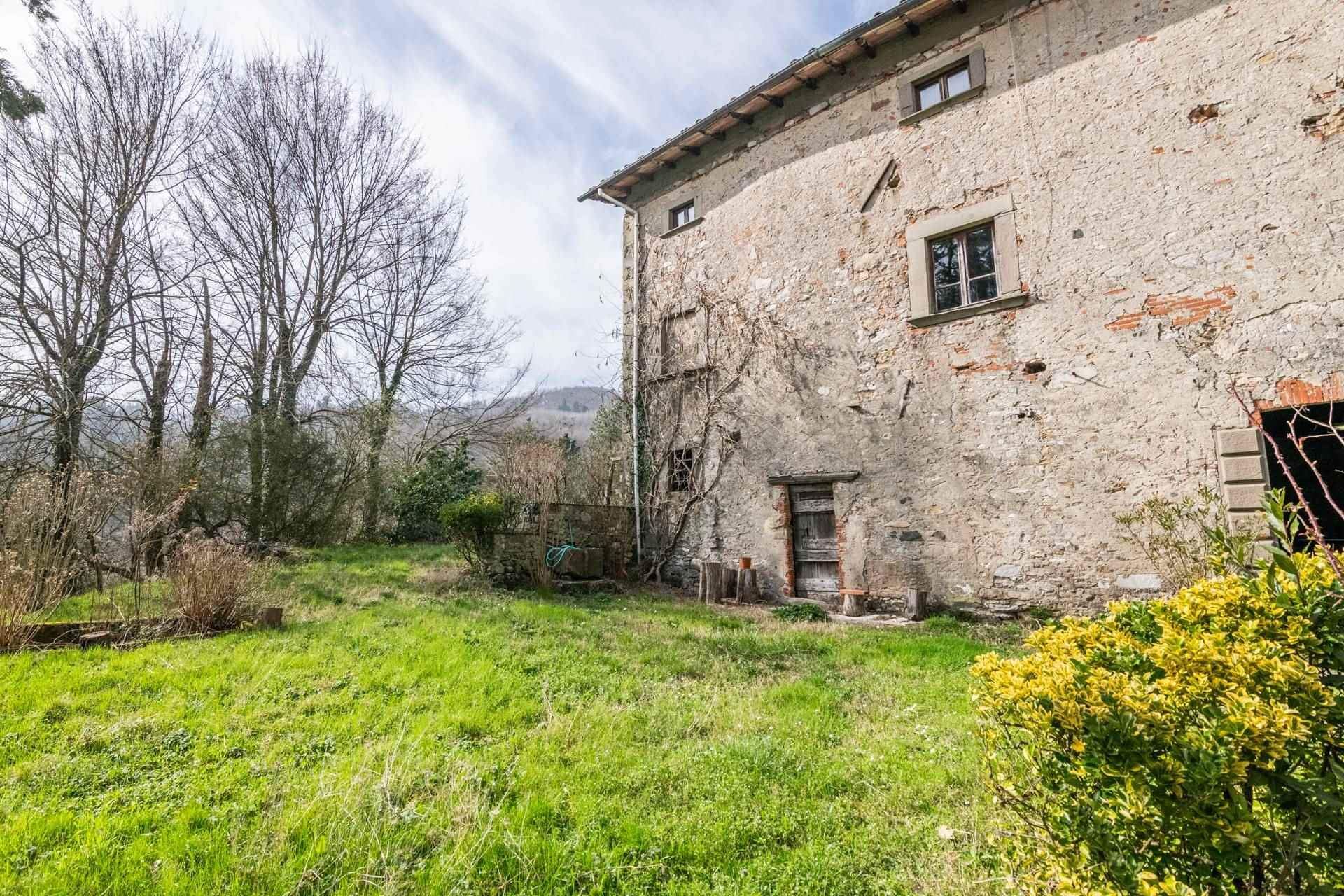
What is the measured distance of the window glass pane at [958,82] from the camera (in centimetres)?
782

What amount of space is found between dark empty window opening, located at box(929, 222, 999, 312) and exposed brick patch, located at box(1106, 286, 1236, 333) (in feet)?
4.61

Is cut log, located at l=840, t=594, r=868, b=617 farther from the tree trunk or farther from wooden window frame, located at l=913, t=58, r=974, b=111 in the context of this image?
the tree trunk

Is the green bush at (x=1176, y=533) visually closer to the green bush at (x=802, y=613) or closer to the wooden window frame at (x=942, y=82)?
the green bush at (x=802, y=613)

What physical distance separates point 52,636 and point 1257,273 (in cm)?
1178

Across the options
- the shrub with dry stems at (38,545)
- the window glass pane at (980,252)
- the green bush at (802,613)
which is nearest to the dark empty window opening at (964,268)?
the window glass pane at (980,252)

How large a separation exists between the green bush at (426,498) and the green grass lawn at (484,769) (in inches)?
377

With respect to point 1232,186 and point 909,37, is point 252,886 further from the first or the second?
point 909,37

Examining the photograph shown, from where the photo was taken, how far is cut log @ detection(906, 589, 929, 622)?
23.7 ft

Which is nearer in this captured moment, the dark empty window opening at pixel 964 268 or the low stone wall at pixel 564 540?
the dark empty window opening at pixel 964 268

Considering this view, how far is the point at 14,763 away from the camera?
306 centimetres

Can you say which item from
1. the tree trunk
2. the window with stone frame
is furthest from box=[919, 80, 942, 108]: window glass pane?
the tree trunk

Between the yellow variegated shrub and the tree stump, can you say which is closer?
the yellow variegated shrub

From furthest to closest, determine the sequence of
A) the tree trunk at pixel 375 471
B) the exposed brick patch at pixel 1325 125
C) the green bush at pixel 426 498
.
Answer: the green bush at pixel 426 498 → the tree trunk at pixel 375 471 → the exposed brick patch at pixel 1325 125

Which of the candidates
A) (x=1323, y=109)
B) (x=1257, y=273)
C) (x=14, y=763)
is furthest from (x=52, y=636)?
(x=1323, y=109)
